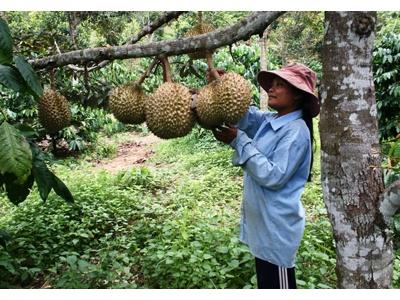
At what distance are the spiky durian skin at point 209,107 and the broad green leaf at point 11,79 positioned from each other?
1.33ft

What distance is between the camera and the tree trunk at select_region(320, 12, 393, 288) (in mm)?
1066

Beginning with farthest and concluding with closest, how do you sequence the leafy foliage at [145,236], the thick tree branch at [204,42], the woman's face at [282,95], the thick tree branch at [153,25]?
the leafy foliage at [145,236] → the thick tree branch at [153,25] → the woman's face at [282,95] → the thick tree branch at [204,42]

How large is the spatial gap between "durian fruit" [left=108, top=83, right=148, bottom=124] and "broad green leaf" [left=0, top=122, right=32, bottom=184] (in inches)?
9.0

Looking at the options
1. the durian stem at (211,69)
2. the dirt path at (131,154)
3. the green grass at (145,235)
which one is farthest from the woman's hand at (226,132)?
the dirt path at (131,154)

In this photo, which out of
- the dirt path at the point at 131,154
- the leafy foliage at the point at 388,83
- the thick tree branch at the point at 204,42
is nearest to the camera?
the thick tree branch at the point at 204,42

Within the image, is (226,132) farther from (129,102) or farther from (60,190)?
(60,190)

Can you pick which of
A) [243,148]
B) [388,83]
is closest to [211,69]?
[243,148]

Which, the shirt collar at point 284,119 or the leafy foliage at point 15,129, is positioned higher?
A: the leafy foliage at point 15,129

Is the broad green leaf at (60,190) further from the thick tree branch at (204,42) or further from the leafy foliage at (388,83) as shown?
the leafy foliage at (388,83)

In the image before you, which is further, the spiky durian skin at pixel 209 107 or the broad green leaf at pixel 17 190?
the broad green leaf at pixel 17 190

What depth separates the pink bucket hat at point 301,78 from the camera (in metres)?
1.13

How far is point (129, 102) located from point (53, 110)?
0.32m

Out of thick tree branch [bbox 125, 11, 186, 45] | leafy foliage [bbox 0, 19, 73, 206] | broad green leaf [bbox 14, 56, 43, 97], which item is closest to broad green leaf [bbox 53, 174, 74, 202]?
leafy foliage [bbox 0, 19, 73, 206]

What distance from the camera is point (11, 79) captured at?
1037mm
